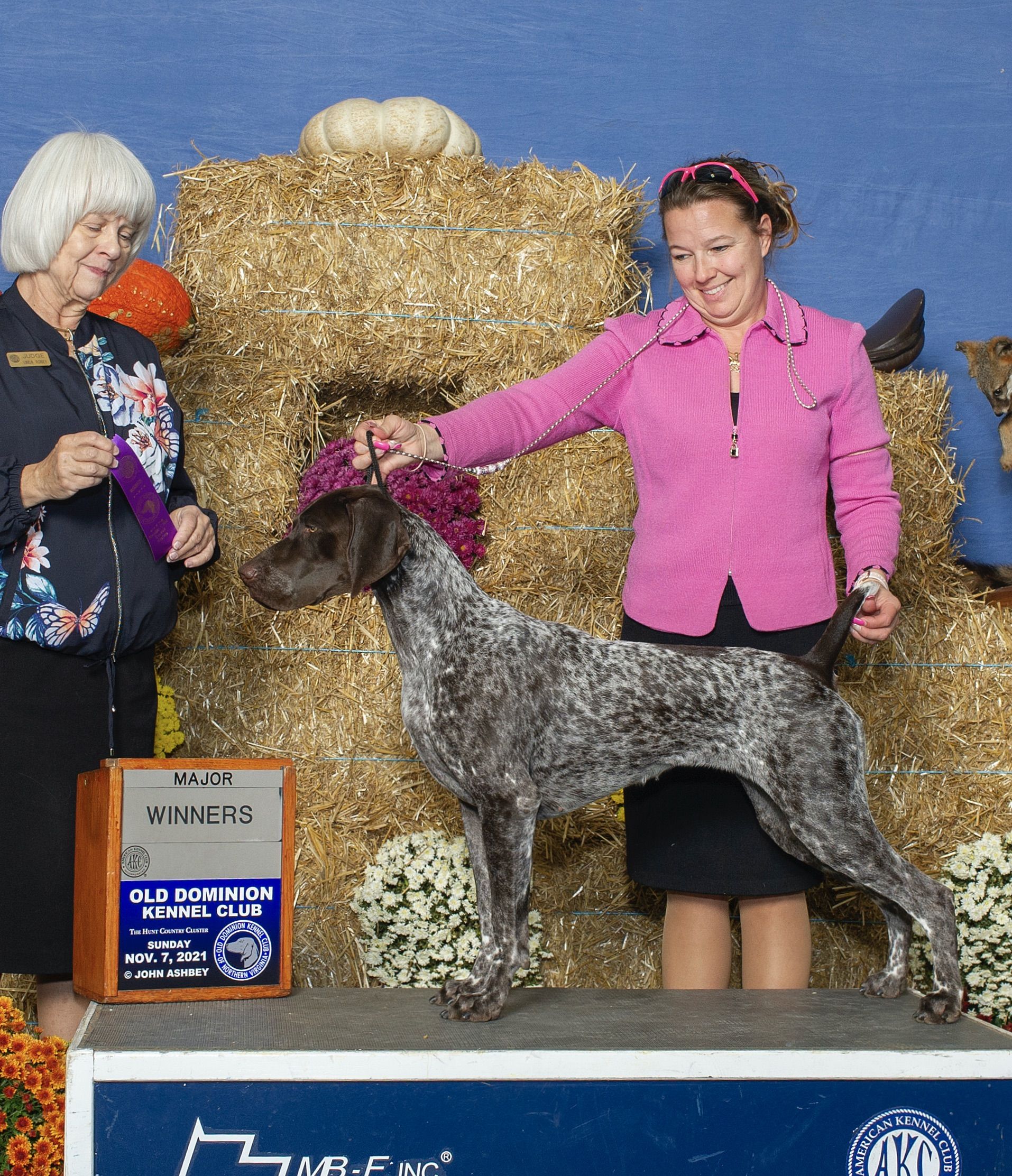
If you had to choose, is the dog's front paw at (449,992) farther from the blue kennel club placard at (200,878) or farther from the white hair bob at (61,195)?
the white hair bob at (61,195)

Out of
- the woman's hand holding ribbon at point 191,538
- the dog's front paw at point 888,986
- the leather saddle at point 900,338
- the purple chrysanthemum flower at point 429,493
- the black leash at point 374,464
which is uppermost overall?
the leather saddle at point 900,338

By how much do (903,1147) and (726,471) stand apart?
1.41 meters

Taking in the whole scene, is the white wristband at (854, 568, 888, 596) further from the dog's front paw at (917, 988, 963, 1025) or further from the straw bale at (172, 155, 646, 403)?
the straw bale at (172, 155, 646, 403)

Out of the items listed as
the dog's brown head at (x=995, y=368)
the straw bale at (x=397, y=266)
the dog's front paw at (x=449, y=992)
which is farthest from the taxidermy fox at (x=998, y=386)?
the dog's front paw at (x=449, y=992)

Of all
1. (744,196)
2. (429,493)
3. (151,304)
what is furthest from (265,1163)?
(151,304)

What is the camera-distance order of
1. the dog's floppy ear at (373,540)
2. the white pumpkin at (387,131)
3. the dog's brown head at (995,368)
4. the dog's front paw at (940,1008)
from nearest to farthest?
the dog's floppy ear at (373,540), the dog's front paw at (940,1008), the white pumpkin at (387,131), the dog's brown head at (995,368)

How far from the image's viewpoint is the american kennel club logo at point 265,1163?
194cm

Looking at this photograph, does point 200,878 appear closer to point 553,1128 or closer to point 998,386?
point 553,1128

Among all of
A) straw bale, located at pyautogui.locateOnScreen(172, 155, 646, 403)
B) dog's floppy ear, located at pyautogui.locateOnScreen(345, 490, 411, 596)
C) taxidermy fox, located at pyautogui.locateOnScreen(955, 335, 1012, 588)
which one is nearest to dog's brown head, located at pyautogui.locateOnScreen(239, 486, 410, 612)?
dog's floppy ear, located at pyautogui.locateOnScreen(345, 490, 411, 596)

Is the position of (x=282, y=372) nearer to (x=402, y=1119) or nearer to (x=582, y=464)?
(x=582, y=464)

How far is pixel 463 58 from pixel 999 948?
3.79 metres

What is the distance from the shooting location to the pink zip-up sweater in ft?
8.73

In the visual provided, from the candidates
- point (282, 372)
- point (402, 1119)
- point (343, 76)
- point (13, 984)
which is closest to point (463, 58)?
point (343, 76)

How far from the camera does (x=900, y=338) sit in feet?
14.0
